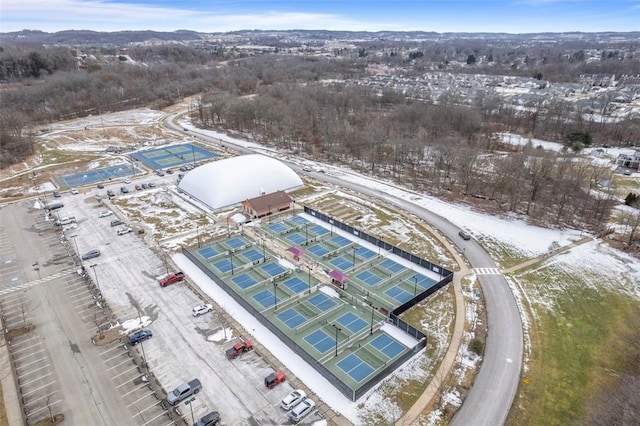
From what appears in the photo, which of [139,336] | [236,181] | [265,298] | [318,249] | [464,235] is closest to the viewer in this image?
[139,336]

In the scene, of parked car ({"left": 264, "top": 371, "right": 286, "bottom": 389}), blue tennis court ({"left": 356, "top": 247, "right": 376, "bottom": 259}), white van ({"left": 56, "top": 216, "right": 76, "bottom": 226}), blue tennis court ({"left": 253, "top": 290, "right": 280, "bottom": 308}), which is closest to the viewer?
parked car ({"left": 264, "top": 371, "right": 286, "bottom": 389})

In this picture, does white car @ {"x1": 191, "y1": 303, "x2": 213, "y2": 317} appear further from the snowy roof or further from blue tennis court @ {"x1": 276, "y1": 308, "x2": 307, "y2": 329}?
the snowy roof

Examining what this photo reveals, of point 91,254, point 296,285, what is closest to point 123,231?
point 91,254

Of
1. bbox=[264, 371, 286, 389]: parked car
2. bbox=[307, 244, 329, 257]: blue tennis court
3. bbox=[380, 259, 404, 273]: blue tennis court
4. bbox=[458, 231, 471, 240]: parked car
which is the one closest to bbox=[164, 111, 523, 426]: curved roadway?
bbox=[458, 231, 471, 240]: parked car

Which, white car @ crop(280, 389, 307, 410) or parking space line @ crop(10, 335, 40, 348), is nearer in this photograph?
white car @ crop(280, 389, 307, 410)

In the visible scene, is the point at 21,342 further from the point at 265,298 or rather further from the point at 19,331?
the point at 265,298

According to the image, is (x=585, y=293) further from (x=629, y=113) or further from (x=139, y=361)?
(x=629, y=113)

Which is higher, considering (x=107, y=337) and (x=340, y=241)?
(x=340, y=241)

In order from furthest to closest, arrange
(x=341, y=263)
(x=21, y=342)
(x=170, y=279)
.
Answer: (x=341, y=263)
(x=170, y=279)
(x=21, y=342)
